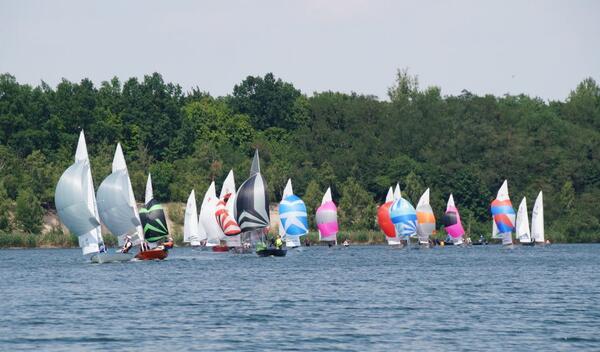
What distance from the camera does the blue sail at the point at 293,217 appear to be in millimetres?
129000

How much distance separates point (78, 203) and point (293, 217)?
3747cm

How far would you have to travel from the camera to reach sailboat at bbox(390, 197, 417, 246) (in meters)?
144

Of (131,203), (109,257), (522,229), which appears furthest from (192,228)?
(109,257)

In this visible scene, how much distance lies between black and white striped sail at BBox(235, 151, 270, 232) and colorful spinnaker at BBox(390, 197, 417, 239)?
34336 millimetres

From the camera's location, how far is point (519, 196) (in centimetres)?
19100

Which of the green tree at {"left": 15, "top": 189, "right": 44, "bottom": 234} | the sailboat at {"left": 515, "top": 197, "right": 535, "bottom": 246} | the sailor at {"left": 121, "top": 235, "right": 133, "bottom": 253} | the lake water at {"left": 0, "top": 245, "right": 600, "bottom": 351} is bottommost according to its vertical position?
the lake water at {"left": 0, "top": 245, "right": 600, "bottom": 351}

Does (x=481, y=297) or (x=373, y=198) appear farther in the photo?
(x=373, y=198)

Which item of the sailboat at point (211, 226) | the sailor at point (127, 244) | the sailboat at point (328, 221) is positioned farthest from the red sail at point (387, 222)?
the sailor at point (127, 244)

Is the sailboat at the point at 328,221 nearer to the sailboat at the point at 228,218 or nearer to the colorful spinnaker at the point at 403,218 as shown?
the colorful spinnaker at the point at 403,218

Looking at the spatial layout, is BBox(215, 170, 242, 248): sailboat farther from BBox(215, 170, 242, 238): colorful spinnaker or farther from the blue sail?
the blue sail

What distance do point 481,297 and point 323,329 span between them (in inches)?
727

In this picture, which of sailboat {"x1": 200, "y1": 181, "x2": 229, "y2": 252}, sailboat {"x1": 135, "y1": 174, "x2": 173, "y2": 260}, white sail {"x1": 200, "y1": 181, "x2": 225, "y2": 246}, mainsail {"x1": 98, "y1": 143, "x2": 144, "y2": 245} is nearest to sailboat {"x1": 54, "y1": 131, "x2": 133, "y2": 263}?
mainsail {"x1": 98, "y1": 143, "x2": 144, "y2": 245}

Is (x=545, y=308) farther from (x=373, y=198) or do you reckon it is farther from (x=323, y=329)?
(x=373, y=198)

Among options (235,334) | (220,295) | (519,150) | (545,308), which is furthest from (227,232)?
(519,150)
